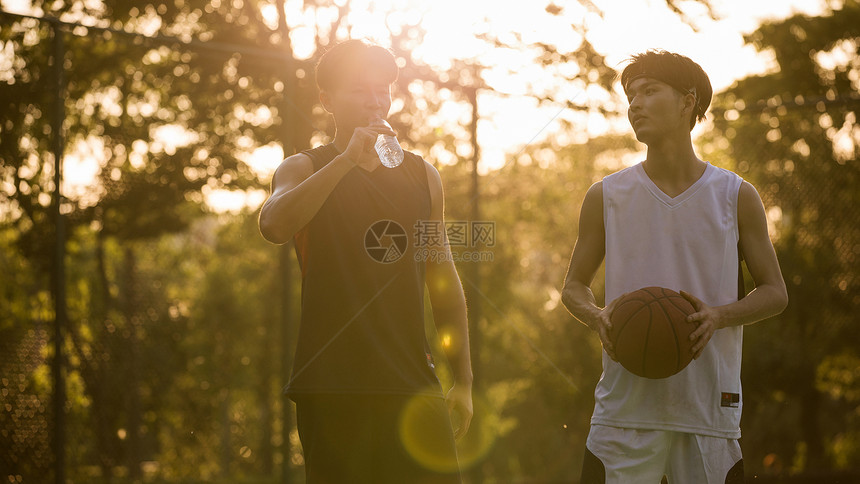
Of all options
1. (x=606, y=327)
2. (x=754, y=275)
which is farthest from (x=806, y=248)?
(x=606, y=327)

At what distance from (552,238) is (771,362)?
3.59m

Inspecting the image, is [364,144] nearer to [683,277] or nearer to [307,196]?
[307,196]

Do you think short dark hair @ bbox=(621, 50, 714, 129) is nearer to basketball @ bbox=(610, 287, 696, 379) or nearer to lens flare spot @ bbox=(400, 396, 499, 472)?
basketball @ bbox=(610, 287, 696, 379)

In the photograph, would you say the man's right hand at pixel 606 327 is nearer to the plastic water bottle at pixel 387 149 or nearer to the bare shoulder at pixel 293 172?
the plastic water bottle at pixel 387 149

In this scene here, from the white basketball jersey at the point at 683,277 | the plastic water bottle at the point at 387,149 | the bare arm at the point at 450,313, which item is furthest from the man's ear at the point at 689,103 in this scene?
the plastic water bottle at the point at 387,149

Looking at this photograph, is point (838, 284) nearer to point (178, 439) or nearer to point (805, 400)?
point (178, 439)

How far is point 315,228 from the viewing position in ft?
7.68

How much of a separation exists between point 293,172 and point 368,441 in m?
0.76

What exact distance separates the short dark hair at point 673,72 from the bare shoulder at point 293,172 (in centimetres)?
101

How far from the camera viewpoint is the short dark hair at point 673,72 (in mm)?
2562

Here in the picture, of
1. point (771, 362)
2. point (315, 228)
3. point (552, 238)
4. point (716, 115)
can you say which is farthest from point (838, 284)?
point (315, 228)

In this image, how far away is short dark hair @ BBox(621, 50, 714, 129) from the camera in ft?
8.41

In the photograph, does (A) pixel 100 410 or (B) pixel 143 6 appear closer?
(A) pixel 100 410

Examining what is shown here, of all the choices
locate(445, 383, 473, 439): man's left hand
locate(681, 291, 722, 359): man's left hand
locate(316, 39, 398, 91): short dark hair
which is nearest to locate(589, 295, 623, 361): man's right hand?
locate(681, 291, 722, 359): man's left hand
